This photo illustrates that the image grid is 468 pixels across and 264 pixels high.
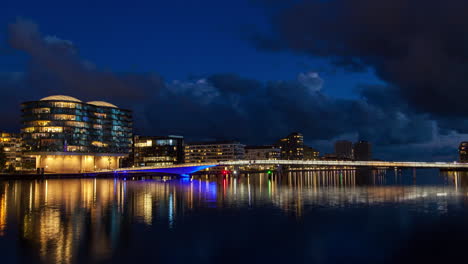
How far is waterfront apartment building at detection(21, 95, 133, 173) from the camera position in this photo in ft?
491

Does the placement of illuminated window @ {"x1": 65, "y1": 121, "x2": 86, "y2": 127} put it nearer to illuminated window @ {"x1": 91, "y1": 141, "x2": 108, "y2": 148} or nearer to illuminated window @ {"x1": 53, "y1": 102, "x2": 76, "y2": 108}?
illuminated window @ {"x1": 53, "y1": 102, "x2": 76, "y2": 108}

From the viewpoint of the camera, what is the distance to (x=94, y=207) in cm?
4369

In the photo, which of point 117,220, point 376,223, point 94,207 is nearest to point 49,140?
point 94,207

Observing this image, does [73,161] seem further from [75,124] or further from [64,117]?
[64,117]

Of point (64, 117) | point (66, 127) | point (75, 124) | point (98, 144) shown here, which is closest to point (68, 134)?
point (66, 127)

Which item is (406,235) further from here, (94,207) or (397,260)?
(94,207)

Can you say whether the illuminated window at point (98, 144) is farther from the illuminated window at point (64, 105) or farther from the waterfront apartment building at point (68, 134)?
the illuminated window at point (64, 105)

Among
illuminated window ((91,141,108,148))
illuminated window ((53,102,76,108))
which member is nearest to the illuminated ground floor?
illuminated window ((91,141,108,148))

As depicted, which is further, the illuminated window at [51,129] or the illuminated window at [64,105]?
the illuminated window at [64,105]

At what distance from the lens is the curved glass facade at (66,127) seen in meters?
150

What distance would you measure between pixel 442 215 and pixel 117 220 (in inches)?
1129

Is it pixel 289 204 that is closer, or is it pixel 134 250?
pixel 134 250

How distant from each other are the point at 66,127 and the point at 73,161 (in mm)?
13415

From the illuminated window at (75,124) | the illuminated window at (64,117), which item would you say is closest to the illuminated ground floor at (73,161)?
the illuminated window at (75,124)
